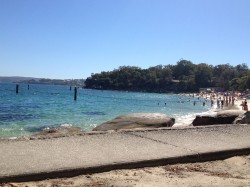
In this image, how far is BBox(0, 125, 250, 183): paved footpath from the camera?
11.7 feet

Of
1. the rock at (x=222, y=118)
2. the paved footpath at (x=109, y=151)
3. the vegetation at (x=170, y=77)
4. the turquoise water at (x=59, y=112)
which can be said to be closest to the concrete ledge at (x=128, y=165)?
the paved footpath at (x=109, y=151)

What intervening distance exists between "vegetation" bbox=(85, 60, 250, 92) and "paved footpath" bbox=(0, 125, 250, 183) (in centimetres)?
15219

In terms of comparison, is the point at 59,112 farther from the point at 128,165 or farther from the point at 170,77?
the point at 170,77

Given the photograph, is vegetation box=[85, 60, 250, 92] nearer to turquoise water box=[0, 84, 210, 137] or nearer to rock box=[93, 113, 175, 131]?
turquoise water box=[0, 84, 210, 137]

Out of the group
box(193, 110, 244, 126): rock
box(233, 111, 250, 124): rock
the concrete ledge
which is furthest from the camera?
box(193, 110, 244, 126): rock

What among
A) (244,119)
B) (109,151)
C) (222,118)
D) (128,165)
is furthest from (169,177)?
(222,118)

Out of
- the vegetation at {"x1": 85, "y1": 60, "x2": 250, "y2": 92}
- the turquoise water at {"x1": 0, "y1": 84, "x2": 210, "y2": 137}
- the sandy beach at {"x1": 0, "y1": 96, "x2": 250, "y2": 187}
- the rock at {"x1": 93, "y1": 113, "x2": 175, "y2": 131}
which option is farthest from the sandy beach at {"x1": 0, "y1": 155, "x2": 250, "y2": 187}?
the vegetation at {"x1": 85, "y1": 60, "x2": 250, "y2": 92}

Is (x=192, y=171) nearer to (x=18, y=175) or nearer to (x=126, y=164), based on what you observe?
(x=126, y=164)

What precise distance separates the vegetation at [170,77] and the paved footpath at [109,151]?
499 ft

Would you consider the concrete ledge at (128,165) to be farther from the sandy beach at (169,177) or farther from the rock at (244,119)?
the rock at (244,119)

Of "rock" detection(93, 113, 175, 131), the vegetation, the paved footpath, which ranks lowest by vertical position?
"rock" detection(93, 113, 175, 131)

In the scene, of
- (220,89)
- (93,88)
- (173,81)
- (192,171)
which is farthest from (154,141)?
(93,88)

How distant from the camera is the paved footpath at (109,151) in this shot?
356 centimetres

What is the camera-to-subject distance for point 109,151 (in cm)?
432
